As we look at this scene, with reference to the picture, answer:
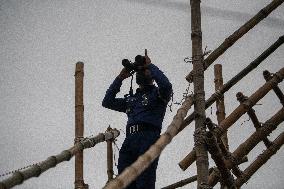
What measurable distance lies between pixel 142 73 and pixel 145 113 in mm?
553

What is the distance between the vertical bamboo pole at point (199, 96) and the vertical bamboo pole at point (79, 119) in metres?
2.61

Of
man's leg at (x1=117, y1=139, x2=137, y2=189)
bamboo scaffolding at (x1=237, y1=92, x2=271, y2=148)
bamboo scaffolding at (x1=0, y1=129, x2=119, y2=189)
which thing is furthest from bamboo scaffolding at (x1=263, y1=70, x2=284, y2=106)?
bamboo scaffolding at (x1=0, y1=129, x2=119, y2=189)

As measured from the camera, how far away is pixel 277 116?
6.35 metres

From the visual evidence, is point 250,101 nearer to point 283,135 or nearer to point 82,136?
point 283,135

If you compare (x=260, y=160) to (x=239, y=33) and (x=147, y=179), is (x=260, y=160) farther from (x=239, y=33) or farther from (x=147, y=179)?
(x=147, y=179)

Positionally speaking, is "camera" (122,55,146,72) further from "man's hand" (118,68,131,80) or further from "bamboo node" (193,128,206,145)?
"bamboo node" (193,128,206,145)

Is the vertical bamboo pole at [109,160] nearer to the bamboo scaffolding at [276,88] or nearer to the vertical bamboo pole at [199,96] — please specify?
the bamboo scaffolding at [276,88]

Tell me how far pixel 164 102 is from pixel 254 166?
1.77 m

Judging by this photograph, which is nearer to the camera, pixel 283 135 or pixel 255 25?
pixel 255 25

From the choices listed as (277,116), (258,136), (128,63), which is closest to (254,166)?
(258,136)

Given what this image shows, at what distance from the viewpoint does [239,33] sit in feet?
18.2

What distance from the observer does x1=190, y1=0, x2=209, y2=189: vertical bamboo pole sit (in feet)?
15.1

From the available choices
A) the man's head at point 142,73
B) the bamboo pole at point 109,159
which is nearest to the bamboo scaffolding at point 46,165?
the bamboo pole at point 109,159

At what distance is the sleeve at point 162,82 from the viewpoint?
516cm
